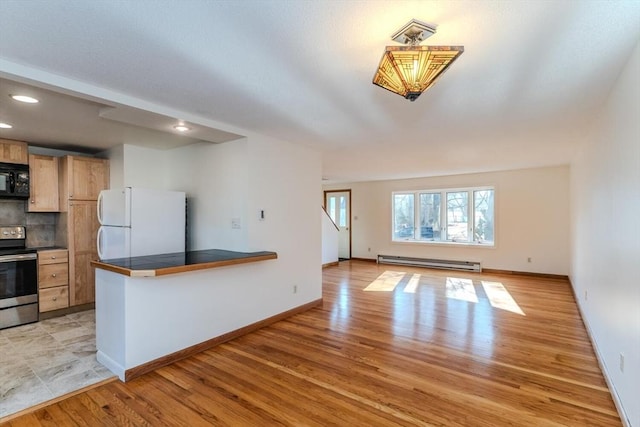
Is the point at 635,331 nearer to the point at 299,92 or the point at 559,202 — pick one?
the point at 299,92

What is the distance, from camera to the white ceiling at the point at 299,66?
1459 millimetres

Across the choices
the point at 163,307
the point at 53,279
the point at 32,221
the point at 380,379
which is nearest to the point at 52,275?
the point at 53,279

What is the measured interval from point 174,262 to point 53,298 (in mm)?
2378

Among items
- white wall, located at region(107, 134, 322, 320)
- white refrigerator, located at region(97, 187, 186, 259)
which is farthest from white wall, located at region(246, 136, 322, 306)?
white refrigerator, located at region(97, 187, 186, 259)

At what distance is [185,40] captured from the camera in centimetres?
169

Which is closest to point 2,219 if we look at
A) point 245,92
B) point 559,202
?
point 245,92

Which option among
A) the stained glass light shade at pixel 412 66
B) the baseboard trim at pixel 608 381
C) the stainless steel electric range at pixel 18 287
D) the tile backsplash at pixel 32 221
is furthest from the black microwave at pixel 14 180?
the baseboard trim at pixel 608 381

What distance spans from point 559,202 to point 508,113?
451 cm

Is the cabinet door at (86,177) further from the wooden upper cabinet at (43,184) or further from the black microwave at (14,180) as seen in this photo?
the black microwave at (14,180)

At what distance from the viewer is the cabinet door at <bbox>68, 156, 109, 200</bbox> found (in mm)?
4168

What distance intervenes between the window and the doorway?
1.35 metres

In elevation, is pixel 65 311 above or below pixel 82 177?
below

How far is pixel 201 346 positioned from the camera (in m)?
3.07

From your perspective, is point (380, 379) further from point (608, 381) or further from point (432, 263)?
point (432, 263)
